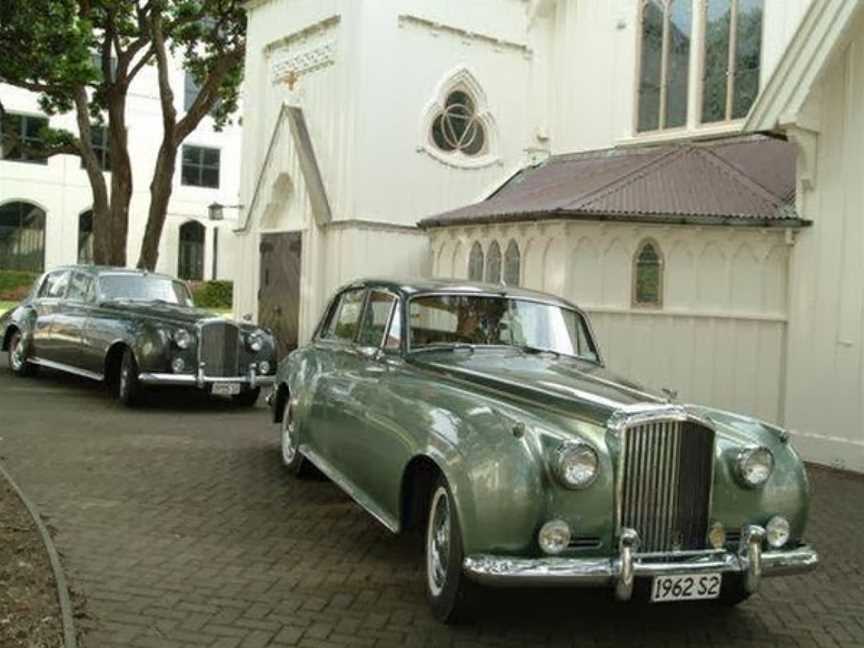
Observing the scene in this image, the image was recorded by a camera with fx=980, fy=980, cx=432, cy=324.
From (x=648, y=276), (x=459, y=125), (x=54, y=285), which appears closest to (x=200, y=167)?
(x=459, y=125)

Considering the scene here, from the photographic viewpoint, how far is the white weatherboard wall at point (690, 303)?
11.4 m

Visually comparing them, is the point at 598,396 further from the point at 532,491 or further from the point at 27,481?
the point at 27,481

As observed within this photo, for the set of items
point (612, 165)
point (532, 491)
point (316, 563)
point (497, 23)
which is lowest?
point (316, 563)

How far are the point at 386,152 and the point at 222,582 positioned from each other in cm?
1132

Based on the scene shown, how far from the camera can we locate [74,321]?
13.2 m

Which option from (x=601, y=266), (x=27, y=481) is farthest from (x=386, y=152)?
(x=27, y=481)

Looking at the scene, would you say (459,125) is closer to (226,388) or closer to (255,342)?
(255,342)

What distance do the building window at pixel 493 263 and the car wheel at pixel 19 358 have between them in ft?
23.2

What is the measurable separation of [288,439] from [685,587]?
4.56m

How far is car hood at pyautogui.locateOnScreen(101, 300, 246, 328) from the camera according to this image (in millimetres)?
12047

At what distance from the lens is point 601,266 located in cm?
1219

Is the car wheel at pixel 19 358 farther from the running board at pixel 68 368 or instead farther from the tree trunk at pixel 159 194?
the tree trunk at pixel 159 194

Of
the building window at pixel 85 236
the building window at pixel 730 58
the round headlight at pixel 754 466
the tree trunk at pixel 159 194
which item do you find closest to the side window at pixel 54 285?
the tree trunk at pixel 159 194

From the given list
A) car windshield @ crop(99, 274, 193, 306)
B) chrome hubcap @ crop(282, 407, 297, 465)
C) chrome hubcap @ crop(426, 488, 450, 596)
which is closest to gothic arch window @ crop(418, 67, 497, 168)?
car windshield @ crop(99, 274, 193, 306)
